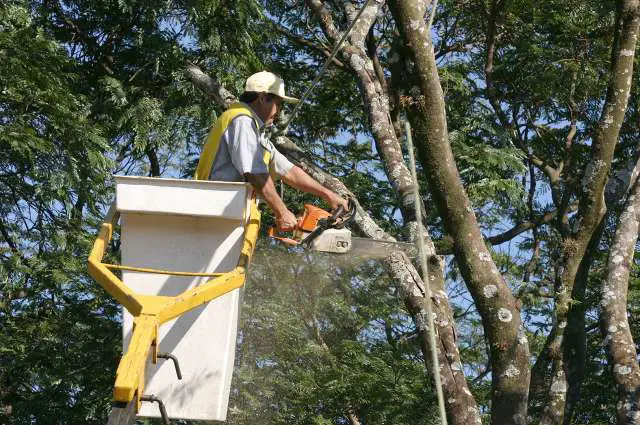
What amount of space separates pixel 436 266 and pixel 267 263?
1.05 meters

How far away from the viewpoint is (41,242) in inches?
376

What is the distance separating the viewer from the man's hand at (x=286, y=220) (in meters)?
5.61

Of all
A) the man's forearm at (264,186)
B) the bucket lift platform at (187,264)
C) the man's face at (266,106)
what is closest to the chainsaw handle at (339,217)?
the man's forearm at (264,186)

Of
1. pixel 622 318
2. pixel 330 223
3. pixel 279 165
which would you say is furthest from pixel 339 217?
pixel 622 318

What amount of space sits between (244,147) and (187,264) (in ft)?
2.01

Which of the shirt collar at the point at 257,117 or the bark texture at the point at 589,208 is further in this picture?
the bark texture at the point at 589,208

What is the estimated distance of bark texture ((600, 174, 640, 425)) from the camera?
6.74 m

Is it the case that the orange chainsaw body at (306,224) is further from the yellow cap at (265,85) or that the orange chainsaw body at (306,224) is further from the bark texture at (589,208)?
the bark texture at (589,208)

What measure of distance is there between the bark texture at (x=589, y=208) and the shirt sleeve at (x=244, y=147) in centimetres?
292

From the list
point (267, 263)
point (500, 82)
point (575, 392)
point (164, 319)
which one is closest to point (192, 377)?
point (164, 319)

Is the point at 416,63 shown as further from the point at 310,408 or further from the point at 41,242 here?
the point at 41,242

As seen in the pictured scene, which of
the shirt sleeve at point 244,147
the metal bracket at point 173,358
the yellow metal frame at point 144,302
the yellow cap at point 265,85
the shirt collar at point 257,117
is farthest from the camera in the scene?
the yellow cap at point 265,85

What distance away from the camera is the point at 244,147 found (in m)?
5.28

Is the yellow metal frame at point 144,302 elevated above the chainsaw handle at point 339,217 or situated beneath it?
situated beneath
